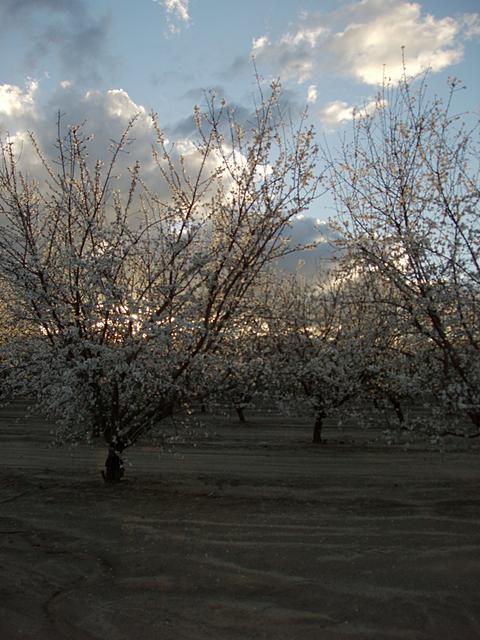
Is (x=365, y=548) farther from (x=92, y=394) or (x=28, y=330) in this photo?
(x=28, y=330)

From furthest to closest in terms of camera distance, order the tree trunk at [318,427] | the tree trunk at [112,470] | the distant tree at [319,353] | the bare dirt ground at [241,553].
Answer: the tree trunk at [318,427] < the distant tree at [319,353] < the tree trunk at [112,470] < the bare dirt ground at [241,553]

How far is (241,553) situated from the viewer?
5941 mm

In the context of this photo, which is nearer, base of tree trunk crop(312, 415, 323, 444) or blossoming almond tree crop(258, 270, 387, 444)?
blossoming almond tree crop(258, 270, 387, 444)

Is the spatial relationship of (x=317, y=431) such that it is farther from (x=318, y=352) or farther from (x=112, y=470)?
(x=112, y=470)

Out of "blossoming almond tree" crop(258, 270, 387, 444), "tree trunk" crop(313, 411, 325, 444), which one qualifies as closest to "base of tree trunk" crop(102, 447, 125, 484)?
"blossoming almond tree" crop(258, 270, 387, 444)

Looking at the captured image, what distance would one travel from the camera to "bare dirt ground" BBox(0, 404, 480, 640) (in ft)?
14.5

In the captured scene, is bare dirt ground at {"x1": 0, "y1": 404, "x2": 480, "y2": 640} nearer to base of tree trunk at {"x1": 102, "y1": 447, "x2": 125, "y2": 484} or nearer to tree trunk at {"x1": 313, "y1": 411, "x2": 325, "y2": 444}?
base of tree trunk at {"x1": 102, "y1": 447, "x2": 125, "y2": 484}

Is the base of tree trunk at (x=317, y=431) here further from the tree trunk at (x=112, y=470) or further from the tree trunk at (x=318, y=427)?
the tree trunk at (x=112, y=470)

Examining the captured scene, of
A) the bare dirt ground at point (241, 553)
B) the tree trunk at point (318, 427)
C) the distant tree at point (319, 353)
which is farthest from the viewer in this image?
the tree trunk at point (318, 427)

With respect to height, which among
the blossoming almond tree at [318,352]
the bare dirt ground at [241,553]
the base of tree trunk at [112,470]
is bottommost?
the bare dirt ground at [241,553]

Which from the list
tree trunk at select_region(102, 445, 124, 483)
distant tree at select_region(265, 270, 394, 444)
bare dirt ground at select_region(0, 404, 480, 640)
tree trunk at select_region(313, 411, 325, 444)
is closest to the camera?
bare dirt ground at select_region(0, 404, 480, 640)

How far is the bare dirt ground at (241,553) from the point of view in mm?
4418

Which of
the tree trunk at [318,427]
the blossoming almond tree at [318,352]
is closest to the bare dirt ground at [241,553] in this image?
the blossoming almond tree at [318,352]

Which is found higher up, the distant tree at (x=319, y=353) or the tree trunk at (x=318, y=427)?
the distant tree at (x=319, y=353)
